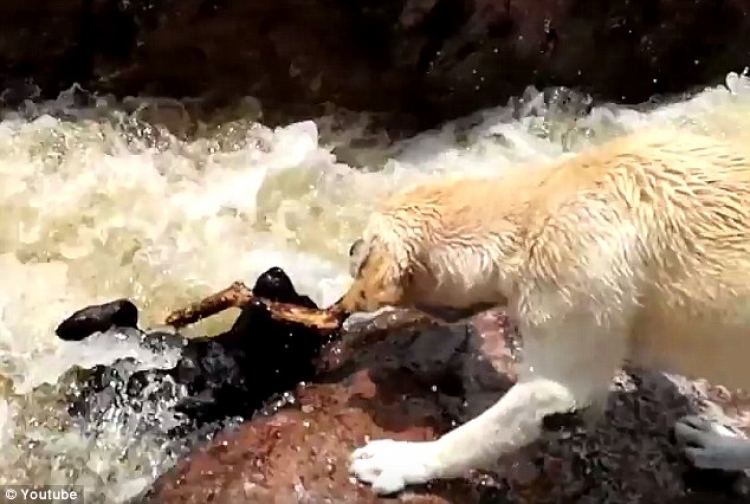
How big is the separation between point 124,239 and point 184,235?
0.17 metres

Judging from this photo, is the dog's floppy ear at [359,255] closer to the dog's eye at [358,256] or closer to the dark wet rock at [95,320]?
the dog's eye at [358,256]

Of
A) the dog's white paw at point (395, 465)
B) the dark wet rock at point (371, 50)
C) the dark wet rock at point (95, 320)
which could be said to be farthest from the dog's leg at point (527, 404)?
the dark wet rock at point (371, 50)

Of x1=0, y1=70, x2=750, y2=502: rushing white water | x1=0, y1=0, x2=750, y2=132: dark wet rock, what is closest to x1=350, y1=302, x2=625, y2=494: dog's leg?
x1=0, y1=70, x2=750, y2=502: rushing white water

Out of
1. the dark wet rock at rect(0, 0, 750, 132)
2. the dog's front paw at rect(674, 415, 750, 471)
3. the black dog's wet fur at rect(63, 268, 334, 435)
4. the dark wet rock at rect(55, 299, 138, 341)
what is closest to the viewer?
the dog's front paw at rect(674, 415, 750, 471)

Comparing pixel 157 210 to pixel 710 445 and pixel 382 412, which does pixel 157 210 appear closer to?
pixel 382 412

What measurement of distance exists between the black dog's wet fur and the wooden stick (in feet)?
0.07

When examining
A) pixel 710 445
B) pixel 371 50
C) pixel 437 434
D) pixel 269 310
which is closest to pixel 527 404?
pixel 437 434

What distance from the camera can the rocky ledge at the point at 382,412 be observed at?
2000 millimetres

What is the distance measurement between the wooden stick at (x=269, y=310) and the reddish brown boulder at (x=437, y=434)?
0.12 m

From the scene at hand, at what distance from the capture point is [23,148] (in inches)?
132

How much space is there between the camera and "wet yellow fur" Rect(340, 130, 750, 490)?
1.82m

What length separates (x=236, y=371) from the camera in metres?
2.25

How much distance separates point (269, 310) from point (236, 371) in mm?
149

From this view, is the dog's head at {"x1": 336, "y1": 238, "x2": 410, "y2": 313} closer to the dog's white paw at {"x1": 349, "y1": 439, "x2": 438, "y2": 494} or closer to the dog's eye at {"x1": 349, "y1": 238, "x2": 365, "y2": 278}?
the dog's eye at {"x1": 349, "y1": 238, "x2": 365, "y2": 278}
